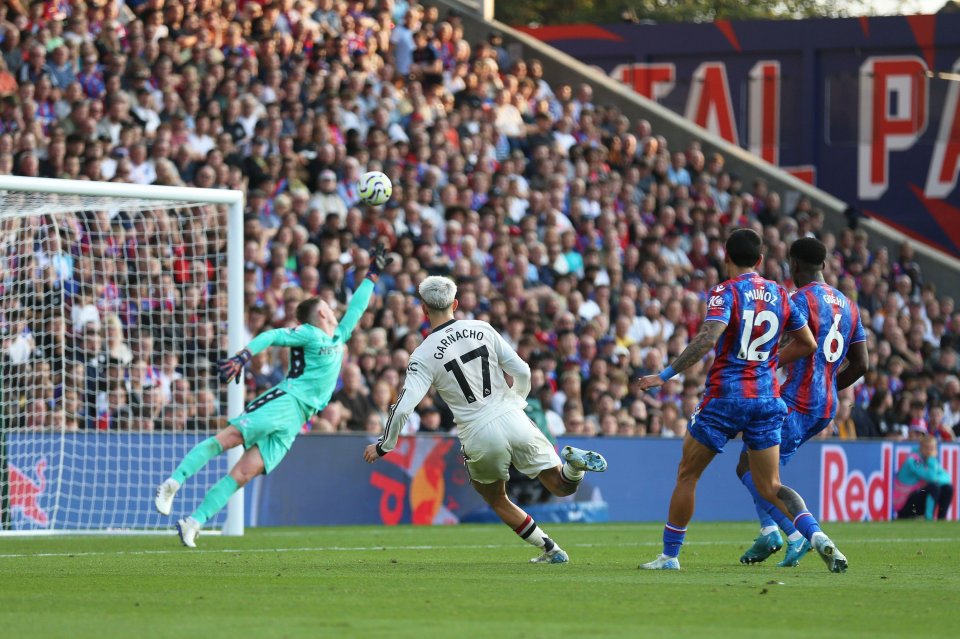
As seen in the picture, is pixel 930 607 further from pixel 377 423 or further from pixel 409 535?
pixel 377 423

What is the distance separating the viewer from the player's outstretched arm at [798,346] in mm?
10570

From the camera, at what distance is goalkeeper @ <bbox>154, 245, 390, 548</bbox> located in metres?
13.9

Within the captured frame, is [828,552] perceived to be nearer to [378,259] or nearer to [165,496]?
[378,259]

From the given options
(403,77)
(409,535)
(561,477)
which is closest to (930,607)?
(561,477)

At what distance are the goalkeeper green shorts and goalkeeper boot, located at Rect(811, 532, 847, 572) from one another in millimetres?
5603

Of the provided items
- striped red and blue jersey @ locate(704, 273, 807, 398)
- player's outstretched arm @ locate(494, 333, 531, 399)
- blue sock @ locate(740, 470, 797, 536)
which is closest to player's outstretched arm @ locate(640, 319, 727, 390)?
striped red and blue jersey @ locate(704, 273, 807, 398)

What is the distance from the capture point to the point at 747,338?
1016 centimetres

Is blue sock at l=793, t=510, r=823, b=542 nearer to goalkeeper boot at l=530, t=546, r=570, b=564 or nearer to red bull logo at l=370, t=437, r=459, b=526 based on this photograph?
goalkeeper boot at l=530, t=546, r=570, b=564

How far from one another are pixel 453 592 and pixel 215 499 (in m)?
5.41

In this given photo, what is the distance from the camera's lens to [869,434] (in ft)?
78.3

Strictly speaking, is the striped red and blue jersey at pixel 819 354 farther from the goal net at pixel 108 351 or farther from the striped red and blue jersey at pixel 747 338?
the goal net at pixel 108 351

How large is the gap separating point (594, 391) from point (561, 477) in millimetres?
10732

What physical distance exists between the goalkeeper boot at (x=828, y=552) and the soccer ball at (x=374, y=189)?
20.0 ft

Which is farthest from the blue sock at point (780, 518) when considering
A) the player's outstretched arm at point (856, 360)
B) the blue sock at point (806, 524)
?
the player's outstretched arm at point (856, 360)
